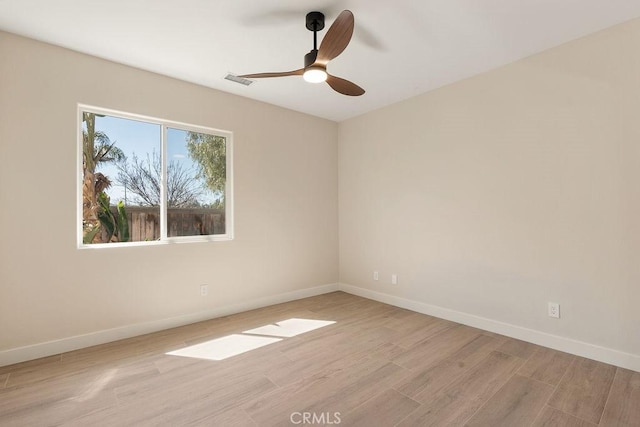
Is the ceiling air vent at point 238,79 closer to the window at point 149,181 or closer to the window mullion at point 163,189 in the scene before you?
the window at point 149,181

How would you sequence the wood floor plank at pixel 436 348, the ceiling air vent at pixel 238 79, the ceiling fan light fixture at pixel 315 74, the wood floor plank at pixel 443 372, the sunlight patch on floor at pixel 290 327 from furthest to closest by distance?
the ceiling air vent at pixel 238 79, the sunlight patch on floor at pixel 290 327, the wood floor plank at pixel 436 348, the ceiling fan light fixture at pixel 315 74, the wood floor plank at pixel 443 372

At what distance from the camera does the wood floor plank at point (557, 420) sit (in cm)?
170

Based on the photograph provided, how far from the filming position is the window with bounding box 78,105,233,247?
9.44 feet

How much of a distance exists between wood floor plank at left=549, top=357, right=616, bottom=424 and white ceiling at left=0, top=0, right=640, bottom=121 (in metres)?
2.64

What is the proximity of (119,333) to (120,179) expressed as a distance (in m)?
1.49

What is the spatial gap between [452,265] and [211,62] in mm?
3274

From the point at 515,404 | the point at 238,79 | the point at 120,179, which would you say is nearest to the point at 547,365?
the point at 515,404

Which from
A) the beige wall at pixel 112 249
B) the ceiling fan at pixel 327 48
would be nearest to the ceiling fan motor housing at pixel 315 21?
the ceiling fan at pixel 327 48

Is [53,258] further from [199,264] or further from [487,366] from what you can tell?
[487,366]

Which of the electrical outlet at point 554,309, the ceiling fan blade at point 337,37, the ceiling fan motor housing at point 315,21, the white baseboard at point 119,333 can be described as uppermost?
the ceiling fan motor housing at point 315,21

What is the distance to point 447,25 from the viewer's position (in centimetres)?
237

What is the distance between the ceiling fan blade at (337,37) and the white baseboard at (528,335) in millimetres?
2882

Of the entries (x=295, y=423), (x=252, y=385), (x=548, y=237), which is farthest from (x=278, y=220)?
(x=548, y=237)

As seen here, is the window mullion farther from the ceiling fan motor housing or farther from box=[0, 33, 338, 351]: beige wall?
the ceiling fan motor housing
